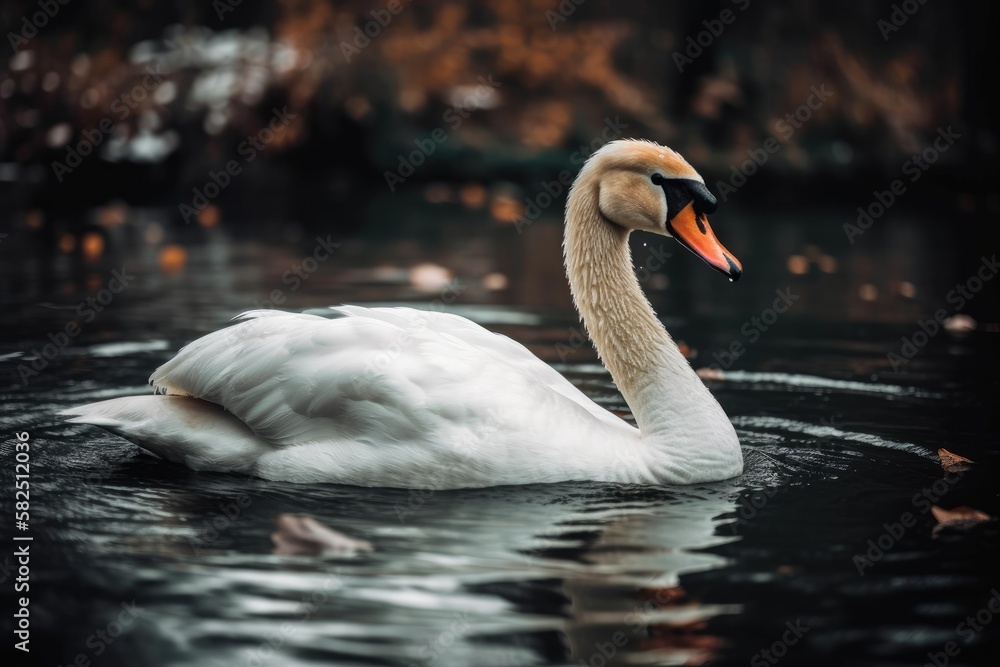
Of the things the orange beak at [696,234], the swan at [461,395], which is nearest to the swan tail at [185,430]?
the swan at [461,395]

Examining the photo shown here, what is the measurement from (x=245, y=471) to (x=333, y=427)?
49cm

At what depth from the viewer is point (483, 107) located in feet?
78.0

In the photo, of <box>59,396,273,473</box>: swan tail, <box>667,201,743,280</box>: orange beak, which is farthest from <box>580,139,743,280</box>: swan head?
<box>59,396,273,473</box>: swan tail

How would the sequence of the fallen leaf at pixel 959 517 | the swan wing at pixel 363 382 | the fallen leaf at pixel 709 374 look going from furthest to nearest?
the fallen leaf at pixel 709 374
the swan wing at pixel 363 382
the fallen leaf at pixel 959 517

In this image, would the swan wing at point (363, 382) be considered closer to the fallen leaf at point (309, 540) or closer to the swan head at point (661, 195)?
the fallen leaf at point (309, 540)

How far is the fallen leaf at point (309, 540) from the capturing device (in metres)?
4.58

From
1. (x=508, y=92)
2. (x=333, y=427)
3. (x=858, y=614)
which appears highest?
(x=508, y=92)

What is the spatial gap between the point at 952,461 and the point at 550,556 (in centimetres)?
248

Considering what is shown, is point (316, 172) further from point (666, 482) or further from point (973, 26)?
point (666, 482)

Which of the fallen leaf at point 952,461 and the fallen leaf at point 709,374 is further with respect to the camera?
the fallen leaf at point 709,374

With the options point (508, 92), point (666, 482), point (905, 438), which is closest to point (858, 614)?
point (666, 482)

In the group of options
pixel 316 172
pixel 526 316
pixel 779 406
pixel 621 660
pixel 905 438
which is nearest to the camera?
pixel 621 660

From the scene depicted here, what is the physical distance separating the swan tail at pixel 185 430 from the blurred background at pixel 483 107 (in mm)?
13291

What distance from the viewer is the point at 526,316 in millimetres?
10602
